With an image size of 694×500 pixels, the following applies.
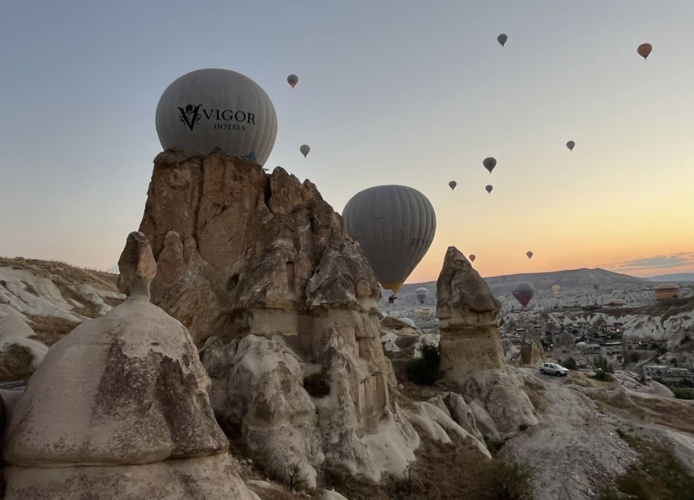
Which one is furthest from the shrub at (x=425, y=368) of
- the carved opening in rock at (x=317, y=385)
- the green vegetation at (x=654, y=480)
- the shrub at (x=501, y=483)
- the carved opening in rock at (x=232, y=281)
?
the carved opening in rock at (x=232, y=281)

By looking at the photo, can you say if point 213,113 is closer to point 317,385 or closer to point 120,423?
point 317,385

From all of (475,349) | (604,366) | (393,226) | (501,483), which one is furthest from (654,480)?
(604,366)

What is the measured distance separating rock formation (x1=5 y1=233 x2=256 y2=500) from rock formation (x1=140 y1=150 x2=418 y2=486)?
6.18 meters

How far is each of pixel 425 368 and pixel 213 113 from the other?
16137mm

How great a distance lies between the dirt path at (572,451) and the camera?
17.8 m

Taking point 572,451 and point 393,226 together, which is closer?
point 572,451

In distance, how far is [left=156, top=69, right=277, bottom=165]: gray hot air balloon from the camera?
61.4ft

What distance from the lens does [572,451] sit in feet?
65.7

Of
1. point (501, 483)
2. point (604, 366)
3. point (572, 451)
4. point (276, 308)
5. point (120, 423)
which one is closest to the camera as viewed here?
point (120, 423)

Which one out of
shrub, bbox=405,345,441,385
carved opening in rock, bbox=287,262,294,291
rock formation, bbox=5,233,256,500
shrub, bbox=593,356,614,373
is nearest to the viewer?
rock formation, bbox=5,233,256,500

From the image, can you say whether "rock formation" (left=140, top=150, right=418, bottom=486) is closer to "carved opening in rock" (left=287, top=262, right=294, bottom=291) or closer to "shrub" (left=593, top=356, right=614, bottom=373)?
"carved opening in rock" (left=287, top=262, right=294, bottom=291)

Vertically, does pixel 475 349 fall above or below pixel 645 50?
below

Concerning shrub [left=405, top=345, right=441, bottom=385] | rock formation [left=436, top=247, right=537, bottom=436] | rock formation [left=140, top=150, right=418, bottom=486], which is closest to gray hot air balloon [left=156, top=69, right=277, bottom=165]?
rock formation [left=140, top=150, right=418, bottom=486]

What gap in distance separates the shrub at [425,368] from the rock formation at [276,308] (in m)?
8.40
